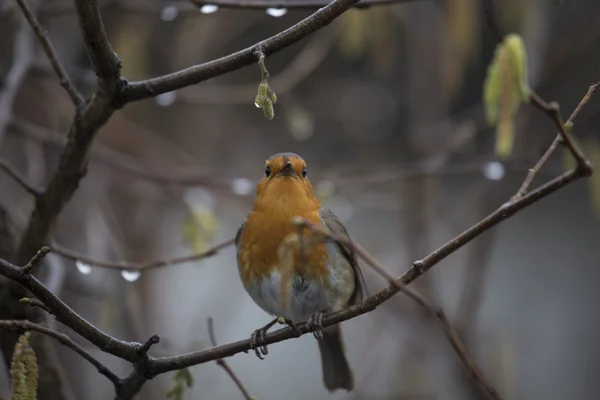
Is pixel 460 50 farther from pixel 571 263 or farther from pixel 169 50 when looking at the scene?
pixel 571 263

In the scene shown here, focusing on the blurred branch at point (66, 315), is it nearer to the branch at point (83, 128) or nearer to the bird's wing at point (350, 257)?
the branch at point (83, 128)

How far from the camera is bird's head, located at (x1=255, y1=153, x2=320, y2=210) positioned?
2725 millimetres

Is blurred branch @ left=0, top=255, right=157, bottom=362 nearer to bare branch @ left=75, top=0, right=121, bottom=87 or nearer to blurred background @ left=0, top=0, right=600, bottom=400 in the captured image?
bare branch @ left=75, top=0, right=121, bottom=87

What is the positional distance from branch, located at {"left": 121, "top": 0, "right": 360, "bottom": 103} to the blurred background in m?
0.48

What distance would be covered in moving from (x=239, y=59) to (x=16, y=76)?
1.45 m

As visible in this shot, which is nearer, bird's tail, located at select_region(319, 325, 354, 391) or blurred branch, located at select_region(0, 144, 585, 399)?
blurred branch, located at select_region(0, 144, 585, 399)

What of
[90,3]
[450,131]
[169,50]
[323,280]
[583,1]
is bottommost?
[323,280]

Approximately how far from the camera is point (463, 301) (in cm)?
395

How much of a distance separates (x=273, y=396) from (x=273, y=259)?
4.02m

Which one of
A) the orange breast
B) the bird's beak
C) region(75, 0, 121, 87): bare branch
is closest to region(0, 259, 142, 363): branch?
region(75, 0, 121, 87): bare branch

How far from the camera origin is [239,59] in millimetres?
1738

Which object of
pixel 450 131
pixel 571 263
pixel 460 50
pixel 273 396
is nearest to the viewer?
pixel 460 50

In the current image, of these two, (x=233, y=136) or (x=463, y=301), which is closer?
(x=463, y=301)

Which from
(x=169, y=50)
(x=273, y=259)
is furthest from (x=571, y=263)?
(x=273, y=259)
